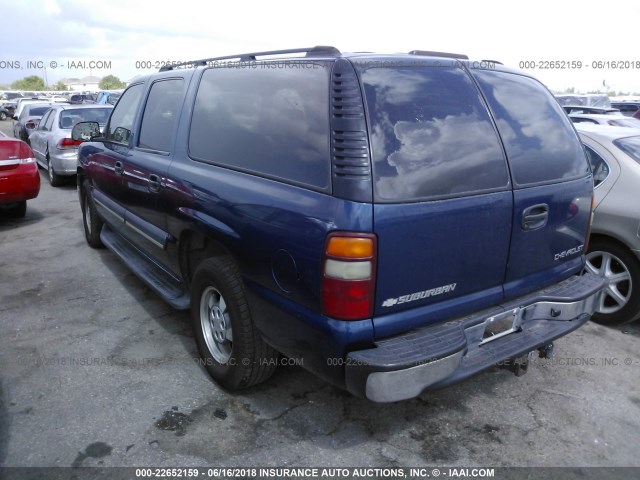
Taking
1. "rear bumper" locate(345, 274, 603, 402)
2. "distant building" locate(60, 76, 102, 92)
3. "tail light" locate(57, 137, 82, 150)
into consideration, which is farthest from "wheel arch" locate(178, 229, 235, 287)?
"distant building" locate(60, 76, 102, 92)

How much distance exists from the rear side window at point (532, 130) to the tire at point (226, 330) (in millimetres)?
1635

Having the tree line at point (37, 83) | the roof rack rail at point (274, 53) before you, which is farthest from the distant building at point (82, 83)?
the roof rack rail at point (274, 53)

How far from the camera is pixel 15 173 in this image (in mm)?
7105

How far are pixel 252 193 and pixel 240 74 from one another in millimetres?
905

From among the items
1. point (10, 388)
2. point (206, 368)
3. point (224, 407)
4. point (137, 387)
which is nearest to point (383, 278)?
point (224, 407)

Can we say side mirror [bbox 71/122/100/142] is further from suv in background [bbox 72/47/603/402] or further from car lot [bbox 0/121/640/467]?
suv in background [bbox 72/47/603/402]

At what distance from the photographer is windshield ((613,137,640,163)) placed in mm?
4371

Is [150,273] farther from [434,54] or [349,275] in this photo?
[434,54]

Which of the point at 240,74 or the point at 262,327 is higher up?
the point at 240,74

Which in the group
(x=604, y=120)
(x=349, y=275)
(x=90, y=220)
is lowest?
(x=90, y=220)

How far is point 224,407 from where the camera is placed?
3.11m

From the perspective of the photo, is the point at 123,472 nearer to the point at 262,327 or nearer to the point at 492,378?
the point at 262,327

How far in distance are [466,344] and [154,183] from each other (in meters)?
2.45

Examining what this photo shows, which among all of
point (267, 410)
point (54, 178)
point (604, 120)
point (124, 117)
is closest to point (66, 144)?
point (54, 178)
